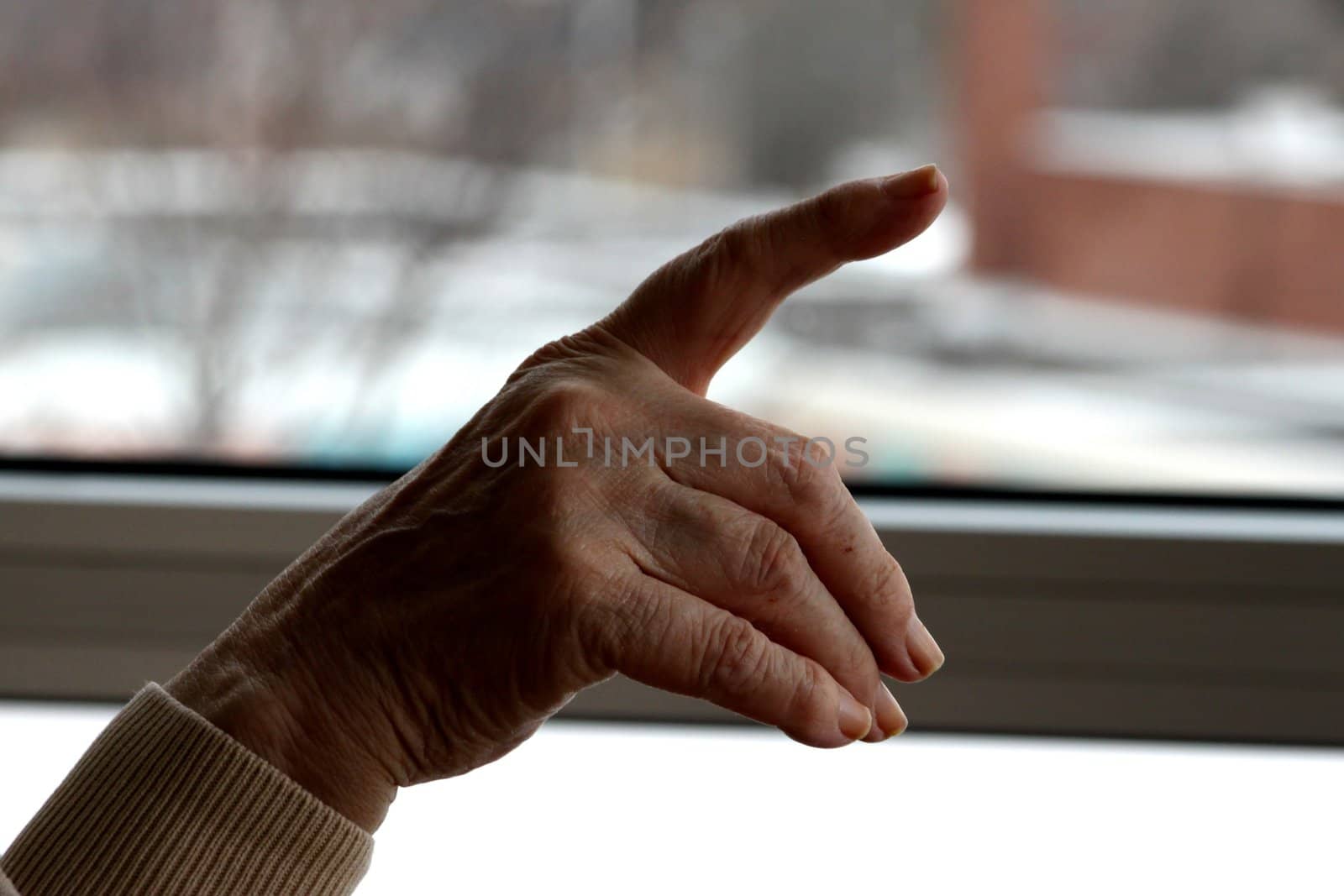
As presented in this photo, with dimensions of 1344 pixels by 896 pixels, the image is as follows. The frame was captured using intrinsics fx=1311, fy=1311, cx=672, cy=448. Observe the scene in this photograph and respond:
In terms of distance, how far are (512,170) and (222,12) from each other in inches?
12.9

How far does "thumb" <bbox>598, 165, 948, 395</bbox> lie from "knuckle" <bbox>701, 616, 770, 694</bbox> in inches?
5.6

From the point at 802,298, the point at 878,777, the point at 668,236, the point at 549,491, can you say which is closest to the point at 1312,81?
the point at 802,298

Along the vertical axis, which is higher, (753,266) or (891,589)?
(753,266)

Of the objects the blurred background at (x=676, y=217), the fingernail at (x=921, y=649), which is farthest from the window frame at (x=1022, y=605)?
the fingernail at (x=921, y=649)

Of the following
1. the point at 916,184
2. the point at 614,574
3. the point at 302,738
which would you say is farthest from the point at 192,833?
the point at 916,184

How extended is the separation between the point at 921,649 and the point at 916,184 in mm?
235

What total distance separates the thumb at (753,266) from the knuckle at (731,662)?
14 centimetres

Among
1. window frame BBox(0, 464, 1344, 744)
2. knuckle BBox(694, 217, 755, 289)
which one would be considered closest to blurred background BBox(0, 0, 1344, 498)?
window frame BBox(0, 464, 1344, 744)

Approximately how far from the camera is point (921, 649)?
26.5 inches

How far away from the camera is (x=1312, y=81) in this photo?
115 centimetres

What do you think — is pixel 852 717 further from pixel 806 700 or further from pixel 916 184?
pixel 916 184

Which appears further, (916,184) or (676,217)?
(676,217)

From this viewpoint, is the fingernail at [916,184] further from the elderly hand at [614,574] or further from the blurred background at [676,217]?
the blurred background at [676,217]

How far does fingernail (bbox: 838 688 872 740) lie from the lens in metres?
0.64
